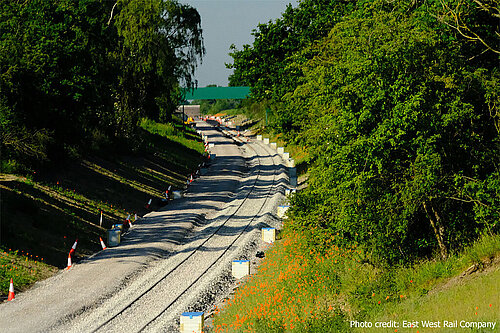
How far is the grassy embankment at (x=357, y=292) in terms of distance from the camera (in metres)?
14.2

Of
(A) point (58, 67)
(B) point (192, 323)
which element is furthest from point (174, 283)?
(A) point (58, 67)

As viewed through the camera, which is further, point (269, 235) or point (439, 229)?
point (269, 235)

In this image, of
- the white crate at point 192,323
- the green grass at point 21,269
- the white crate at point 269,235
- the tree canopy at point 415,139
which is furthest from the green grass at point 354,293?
the green grass at point 21,269

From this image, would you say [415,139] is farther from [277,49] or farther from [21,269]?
[277,49]

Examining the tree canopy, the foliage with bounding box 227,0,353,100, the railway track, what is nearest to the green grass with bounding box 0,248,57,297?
the railway track

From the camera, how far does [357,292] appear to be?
56.6 ft

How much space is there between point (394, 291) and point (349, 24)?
9776 millimetres

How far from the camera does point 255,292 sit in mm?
20594

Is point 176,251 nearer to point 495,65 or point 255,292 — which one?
point 255,292

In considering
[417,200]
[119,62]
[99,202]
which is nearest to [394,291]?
[417,200]

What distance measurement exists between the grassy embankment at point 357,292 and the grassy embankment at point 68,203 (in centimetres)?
817

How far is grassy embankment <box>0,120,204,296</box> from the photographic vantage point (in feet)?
77.3

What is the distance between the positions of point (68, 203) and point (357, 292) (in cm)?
1849

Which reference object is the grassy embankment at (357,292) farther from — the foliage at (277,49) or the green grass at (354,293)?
the foliage at (277,49)
